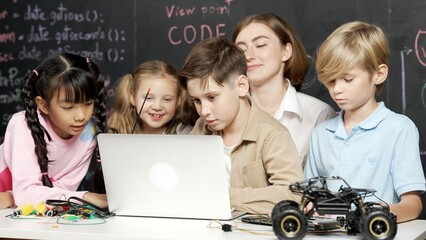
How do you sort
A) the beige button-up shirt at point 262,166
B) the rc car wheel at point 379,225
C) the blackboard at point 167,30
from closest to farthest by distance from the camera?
the rc car wheel at point 379,225 → the beige button-up shirt at point 262,166 → the blackboard at point 167,30

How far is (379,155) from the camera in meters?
2.37

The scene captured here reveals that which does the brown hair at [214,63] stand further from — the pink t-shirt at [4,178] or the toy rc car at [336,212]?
the pink t-shirt at [4,178]

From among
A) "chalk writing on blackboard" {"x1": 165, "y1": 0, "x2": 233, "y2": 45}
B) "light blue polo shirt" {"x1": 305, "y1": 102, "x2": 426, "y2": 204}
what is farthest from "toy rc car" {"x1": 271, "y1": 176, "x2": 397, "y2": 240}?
"chalk writing on blackboard" {"x1": 165, "y1": 0, "x2": 233, "y2": 45}

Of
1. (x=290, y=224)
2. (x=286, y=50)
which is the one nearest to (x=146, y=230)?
(x=290, y=224)

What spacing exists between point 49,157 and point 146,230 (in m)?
0.81

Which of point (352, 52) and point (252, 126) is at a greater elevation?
point (352, 52)

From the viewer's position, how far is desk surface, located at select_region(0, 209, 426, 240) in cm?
181

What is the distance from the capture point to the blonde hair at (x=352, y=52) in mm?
2330

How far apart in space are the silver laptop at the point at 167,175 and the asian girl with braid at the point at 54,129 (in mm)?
368

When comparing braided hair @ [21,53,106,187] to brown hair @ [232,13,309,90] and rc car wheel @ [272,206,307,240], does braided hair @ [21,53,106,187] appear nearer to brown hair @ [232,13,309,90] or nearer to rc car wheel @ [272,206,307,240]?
brown hair @ [232,13,309,90]

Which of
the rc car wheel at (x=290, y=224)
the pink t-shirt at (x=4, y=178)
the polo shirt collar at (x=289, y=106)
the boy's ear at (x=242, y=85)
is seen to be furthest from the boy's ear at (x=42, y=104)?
the rc car wheel at (x=290, y=224)

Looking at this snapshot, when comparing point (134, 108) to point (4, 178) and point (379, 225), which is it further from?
point (379, 225)

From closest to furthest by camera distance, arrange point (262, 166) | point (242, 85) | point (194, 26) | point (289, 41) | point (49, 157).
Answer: point (262, 166), point (242, 85), point (49, 157), point (289, 41), point (194, 26)

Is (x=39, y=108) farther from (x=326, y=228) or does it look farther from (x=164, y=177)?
(x=326, y=228)
